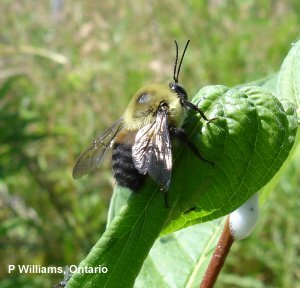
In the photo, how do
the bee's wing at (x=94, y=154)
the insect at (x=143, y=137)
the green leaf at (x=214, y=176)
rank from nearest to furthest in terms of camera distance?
the green leaf at (x=214, y=176) < the insect at (x=143, y=137) < the bee's wing at (x=94, y=154)

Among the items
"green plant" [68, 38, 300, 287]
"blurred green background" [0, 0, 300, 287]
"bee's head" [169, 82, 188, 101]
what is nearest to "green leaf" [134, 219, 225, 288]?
"bee's head" [169, 82, 188, 101]

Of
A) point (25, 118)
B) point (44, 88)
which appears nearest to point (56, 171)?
point (25, 118)

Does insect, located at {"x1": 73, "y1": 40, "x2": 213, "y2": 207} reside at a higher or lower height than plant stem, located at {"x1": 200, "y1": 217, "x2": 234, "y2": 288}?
higher

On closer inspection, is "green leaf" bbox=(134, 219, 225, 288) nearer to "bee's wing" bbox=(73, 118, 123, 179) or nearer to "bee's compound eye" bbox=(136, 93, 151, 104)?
"bee's wing" bbox=(73, 118, 123, 179)

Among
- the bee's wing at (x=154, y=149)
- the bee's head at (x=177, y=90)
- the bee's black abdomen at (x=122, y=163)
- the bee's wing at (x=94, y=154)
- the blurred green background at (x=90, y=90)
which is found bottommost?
Result: the blurred green background at (x=90, y=90)

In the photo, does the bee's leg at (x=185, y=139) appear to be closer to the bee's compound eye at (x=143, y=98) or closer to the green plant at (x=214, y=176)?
the green plant at (x=214, y=176)

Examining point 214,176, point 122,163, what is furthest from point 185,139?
point 122,163

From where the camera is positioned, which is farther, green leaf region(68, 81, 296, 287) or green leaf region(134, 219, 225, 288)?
green leaf region(134, 219, 225, 288)

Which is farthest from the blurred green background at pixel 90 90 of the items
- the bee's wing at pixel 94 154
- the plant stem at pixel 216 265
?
the plant stem at pixel 216 265
